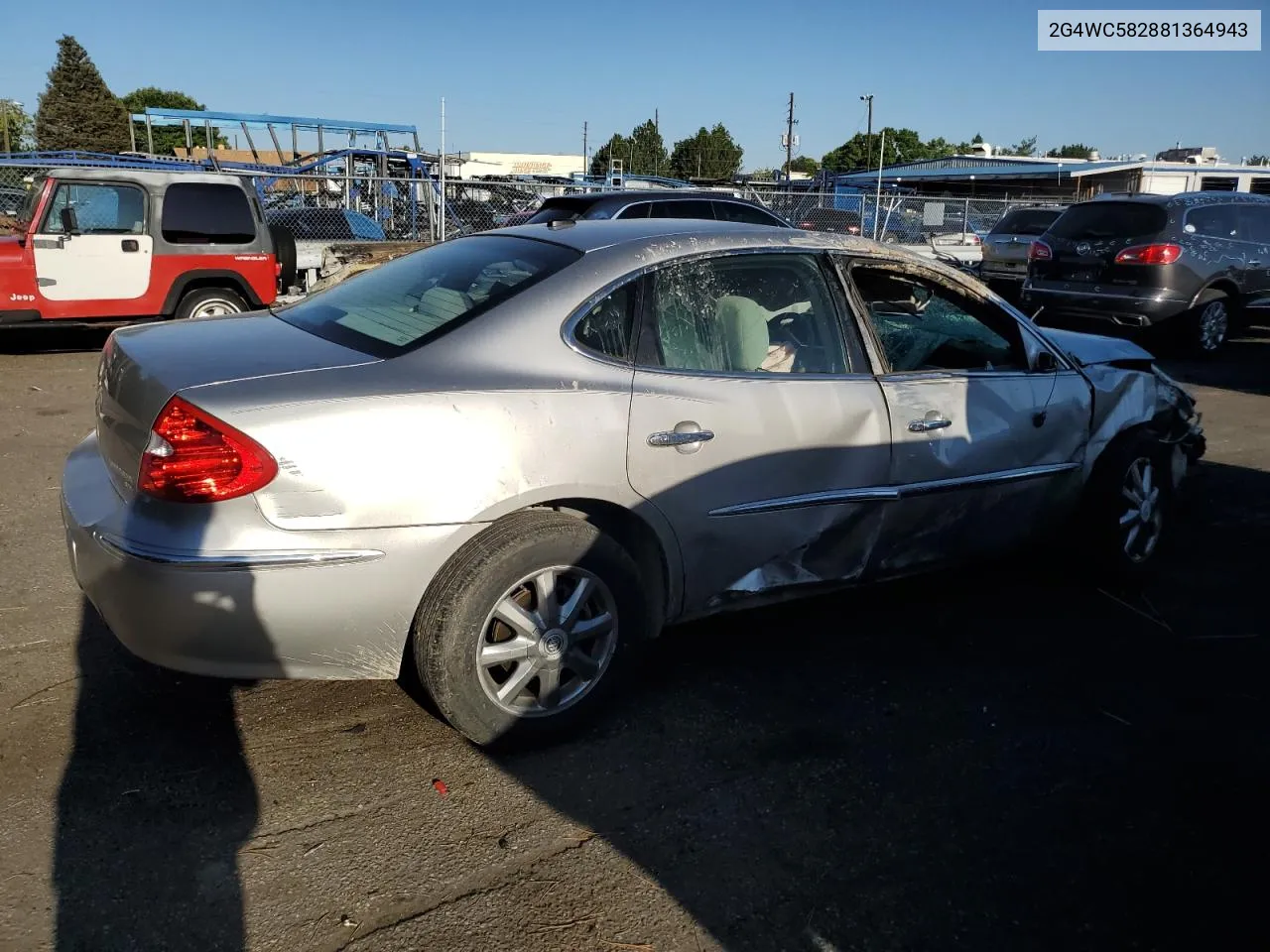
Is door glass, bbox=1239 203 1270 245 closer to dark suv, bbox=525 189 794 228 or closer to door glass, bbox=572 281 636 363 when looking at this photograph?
dark suv, bbox=525 189 794 228

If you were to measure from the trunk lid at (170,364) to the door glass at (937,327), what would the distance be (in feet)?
6.55

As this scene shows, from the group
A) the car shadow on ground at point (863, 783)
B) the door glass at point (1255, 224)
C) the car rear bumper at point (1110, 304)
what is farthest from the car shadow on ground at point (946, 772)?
the door glass at point (1255, 224)

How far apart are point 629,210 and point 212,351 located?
8.16 meters

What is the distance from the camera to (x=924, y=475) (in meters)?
3.72

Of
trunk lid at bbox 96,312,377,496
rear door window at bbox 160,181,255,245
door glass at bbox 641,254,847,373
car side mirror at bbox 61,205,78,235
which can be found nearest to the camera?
trunk lid at bbox 96,312,377,496

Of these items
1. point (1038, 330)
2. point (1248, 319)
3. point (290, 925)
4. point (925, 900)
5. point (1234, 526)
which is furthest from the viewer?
point (1248, 319)

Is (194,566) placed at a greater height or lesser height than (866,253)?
lesser

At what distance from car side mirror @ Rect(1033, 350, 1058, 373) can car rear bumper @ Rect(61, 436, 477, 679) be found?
258 cm

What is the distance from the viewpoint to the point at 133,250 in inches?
379

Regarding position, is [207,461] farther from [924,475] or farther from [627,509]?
[924,475]

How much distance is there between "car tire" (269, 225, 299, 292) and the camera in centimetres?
1050

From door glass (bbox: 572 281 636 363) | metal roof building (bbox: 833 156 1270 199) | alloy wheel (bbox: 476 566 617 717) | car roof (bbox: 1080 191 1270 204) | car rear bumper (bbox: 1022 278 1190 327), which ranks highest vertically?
metal roof building (bbox: 833 156 1270 199)

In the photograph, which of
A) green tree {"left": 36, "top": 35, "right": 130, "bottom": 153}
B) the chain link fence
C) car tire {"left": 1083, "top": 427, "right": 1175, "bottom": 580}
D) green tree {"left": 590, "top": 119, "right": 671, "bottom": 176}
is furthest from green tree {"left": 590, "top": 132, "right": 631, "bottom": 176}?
car tire {"left": 1083, "top": 427, "right": 1175, "bottom": 580}

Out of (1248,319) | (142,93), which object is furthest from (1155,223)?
(142,93)
